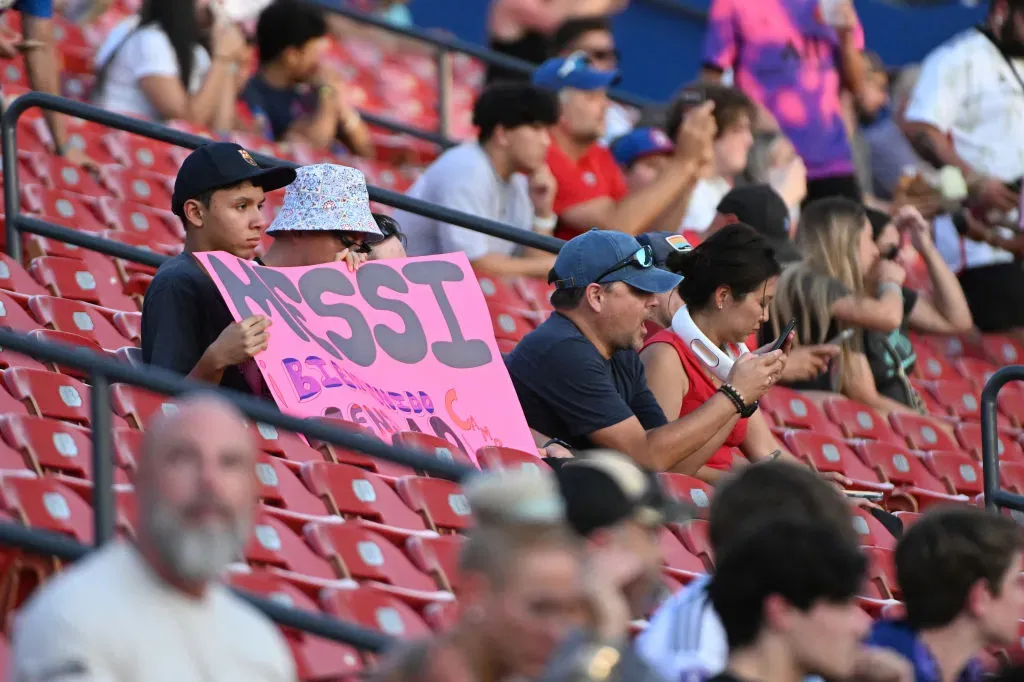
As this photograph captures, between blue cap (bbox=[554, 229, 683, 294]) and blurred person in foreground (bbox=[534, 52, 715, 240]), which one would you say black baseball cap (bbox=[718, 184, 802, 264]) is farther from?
blue cap (bbox=[554, 229, 683, 294])

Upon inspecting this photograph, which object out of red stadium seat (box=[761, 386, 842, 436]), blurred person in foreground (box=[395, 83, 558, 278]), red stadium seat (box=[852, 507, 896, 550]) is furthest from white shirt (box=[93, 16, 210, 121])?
red stadium seat (box=[852, 507, 896, 550])

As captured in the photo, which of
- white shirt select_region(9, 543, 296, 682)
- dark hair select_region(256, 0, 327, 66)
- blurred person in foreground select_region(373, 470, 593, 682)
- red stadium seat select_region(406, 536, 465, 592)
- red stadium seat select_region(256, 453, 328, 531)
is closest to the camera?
blurred person in foreground select_region(373, 470, 593, 682)

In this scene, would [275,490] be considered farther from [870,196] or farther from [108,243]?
[870,196]

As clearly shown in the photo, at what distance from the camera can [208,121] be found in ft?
29.8

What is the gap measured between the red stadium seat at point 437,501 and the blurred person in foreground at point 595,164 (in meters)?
2.64

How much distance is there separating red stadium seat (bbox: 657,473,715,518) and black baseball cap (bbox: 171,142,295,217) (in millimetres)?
1281

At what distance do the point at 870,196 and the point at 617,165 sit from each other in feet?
10.3

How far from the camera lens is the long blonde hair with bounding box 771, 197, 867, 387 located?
7402mm

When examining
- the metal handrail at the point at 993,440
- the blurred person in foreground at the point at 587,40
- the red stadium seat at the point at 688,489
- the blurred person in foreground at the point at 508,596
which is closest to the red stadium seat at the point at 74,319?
the red stadium seat at the point at 688,489

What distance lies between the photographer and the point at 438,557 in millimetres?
5000

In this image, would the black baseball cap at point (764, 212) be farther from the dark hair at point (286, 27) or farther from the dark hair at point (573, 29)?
the dark hair at point (286, 27)

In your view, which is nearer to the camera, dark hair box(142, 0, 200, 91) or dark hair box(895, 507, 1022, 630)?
dark hair box(895, 507, 1022, 630)

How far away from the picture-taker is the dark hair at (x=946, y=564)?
4066mm

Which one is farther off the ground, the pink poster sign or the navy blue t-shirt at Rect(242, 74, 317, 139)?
the pink poster sign
